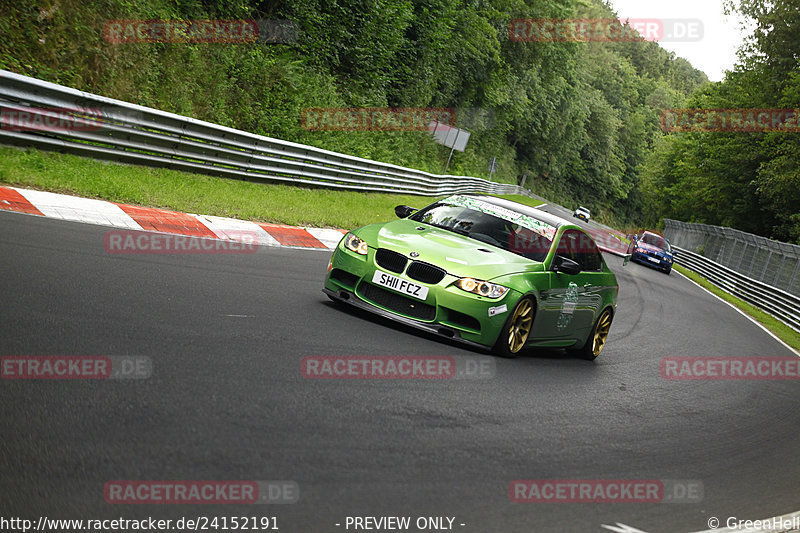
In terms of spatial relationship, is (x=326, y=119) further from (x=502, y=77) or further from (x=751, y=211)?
(x=751, y=211)

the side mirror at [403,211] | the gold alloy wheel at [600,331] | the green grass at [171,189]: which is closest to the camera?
the side mirror at [403,211]

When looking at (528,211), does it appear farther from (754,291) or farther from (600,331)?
(754,291)

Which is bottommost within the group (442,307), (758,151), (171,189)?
(171,189)

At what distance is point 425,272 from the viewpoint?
7.58 meters

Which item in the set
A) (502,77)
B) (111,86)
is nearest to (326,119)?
(111,86)

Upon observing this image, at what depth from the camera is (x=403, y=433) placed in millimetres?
4992

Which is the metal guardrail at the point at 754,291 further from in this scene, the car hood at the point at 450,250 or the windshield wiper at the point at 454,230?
the car hood at the point at 450,250

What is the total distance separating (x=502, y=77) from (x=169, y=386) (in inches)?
2053

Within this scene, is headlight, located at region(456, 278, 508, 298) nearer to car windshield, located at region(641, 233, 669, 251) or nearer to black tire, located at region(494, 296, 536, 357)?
black tire, located at region(494, 296, 536, 357)

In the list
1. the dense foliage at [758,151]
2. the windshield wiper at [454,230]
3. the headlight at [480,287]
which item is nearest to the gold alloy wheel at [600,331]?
the windshield wiper at [454,230]

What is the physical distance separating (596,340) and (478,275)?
2.94m

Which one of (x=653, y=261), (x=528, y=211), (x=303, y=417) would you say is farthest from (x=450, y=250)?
(x=653, y=261)

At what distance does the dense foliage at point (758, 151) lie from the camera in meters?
43.5

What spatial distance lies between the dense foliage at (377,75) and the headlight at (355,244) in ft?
27.4
